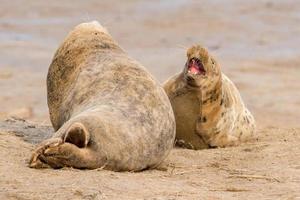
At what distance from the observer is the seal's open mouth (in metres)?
6.89

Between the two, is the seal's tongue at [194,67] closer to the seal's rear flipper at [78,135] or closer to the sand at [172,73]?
the sand at [172,73]

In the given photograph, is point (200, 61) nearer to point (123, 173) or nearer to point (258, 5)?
point (123, 173)

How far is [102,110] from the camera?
17.9 feet

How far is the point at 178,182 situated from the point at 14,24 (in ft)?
31.6

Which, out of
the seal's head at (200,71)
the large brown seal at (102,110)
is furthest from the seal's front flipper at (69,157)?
the seal's head at (200,71)

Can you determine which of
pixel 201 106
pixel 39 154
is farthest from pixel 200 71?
pixel 39 154

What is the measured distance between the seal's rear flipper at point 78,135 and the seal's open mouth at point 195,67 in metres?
1.93

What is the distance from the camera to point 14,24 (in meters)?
14.6

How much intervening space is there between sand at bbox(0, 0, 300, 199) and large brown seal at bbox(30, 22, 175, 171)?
0.33 ft

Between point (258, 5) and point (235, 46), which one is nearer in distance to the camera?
point (235, 46)

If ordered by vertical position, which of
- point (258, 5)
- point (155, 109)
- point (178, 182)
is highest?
point (258, 5)

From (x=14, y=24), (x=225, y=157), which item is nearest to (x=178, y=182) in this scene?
(x=225, y=157)

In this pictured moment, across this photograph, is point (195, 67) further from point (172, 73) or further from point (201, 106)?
point (172, 73)

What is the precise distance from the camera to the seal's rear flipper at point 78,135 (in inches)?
197
